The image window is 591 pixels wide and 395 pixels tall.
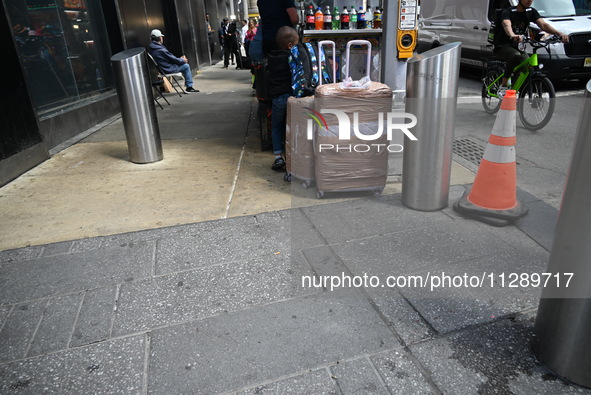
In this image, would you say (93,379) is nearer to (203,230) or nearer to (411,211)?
(203,230)

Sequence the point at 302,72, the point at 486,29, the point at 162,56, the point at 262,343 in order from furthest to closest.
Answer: the point at 486,29 < the point at 162,56 < the point at 302,72 < the point at 262,343

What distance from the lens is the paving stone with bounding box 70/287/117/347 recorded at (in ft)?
7.82

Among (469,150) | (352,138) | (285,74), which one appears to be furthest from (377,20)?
(352,138)

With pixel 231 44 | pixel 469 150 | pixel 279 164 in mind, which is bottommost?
pixel 469 150

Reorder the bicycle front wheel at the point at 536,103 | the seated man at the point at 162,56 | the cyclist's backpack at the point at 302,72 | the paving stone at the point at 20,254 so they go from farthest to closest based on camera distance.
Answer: the seated man at the point at 162,56 → the bicycle front wheel at the point at 536,103 → the cyclist's backpack at the point at 302,72 → the paving stone at the point at 20,254

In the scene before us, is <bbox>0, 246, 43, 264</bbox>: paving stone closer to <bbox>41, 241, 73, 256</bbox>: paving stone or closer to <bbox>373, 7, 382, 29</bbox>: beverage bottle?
<bbox>41, 241, 73, 256</bbox>: paving stone

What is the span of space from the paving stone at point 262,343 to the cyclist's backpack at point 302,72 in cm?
246

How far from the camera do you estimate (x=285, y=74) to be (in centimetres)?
455

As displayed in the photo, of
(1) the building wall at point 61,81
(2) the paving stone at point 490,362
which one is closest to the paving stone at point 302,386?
(2) the paving stone at point 490,362

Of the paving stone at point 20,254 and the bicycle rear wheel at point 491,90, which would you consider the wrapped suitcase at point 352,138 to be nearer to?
the paving stone at point 20,254

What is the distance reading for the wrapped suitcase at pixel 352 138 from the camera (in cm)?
377

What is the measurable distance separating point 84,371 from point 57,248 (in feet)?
5.09

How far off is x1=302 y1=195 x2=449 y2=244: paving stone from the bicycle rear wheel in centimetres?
425

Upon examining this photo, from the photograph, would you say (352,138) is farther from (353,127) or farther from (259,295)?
(259,295)
